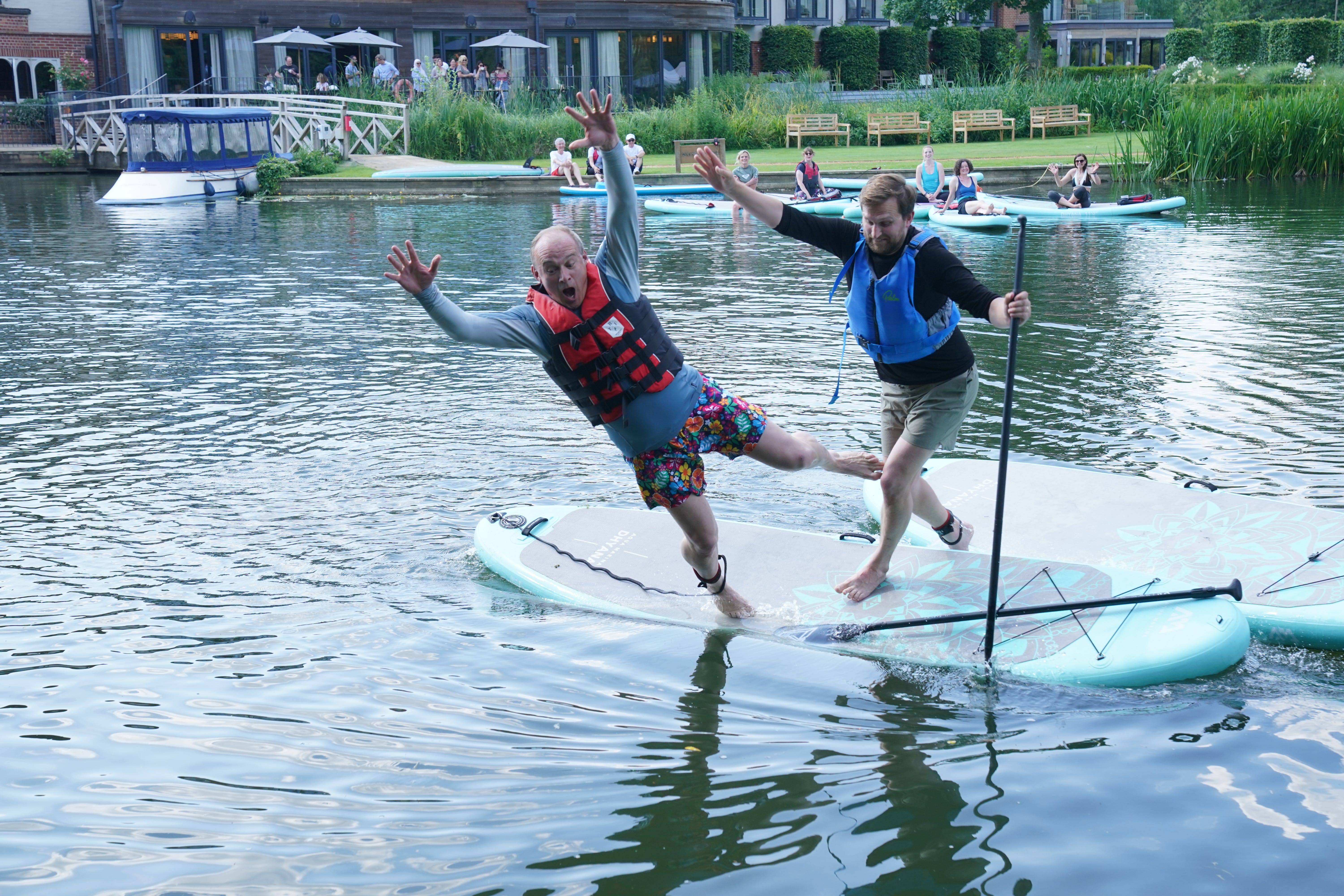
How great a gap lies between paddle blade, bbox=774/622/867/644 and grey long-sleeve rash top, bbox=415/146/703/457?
1.09 metres

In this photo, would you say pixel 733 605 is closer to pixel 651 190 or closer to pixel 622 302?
pixel 622 302

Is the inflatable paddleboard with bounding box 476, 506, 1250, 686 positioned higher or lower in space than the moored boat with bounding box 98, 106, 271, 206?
lower

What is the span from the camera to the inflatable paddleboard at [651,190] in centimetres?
2620

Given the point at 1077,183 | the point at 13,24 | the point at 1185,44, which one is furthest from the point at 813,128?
A: the point at 1185,44

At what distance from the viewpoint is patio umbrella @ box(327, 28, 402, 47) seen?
36.9 metres

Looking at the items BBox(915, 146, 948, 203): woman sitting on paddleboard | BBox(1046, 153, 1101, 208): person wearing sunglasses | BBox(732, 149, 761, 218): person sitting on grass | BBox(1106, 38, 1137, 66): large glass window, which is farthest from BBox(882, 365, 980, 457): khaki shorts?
BBox(1106, 38, 1137, 66): large glass window

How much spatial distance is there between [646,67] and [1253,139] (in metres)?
23.4

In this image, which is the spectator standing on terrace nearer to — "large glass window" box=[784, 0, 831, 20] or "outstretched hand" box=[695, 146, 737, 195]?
"large glass window" box=[784, 0, 831, 20]

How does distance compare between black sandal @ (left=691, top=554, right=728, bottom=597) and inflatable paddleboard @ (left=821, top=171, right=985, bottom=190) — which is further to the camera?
inflatable paddleboard @ (left=821, top=171, right=985, bottom=190)

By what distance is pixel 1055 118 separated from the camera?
33375 mm

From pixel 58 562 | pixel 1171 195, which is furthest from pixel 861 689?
pixel 1171 195

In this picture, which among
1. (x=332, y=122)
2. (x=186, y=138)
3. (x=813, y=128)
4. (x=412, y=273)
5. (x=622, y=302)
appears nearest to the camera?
(x=412, y=273)

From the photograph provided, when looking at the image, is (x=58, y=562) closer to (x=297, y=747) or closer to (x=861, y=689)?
(x=297, y=747)

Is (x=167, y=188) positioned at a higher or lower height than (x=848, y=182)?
higher
